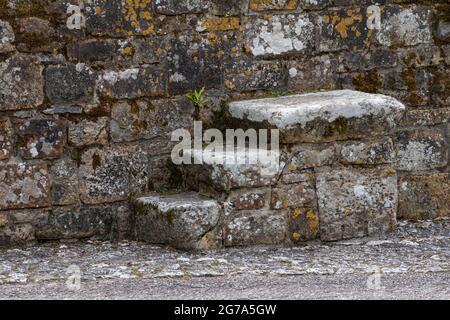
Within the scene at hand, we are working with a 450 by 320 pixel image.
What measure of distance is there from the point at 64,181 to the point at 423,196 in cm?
248

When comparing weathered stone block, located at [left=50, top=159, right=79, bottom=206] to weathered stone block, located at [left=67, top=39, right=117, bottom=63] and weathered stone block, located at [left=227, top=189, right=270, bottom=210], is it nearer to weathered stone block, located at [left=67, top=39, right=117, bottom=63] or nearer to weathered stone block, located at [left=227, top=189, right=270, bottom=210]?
weathered stone block, located at [left=67, top=39, right=117, bottom=63]

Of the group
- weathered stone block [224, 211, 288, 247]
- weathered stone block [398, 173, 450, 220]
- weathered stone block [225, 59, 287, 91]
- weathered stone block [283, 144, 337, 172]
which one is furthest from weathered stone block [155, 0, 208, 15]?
weathered stone block [398, 173, 450, 220]

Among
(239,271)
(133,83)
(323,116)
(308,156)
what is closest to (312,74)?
(323,116)

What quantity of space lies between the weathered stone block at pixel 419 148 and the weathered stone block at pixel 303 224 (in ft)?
3.26

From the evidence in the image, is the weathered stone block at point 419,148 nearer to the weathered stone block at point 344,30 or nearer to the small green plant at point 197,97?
the weathered stone block at point 344,30

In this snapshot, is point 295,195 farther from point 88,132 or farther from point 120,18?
point 120,18

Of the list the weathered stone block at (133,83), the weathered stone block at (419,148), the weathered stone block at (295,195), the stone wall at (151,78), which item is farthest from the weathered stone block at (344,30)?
the weathered stone block at (133,83)

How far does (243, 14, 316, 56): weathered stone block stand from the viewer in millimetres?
6840

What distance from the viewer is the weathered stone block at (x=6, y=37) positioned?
20.9 feet

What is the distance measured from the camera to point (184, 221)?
20.4 feet

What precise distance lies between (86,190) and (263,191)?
1.15 meters

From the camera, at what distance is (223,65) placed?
6824 millimetres

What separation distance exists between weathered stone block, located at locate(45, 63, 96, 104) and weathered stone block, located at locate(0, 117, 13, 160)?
1.02ft

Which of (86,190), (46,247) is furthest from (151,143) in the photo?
(46,247)
